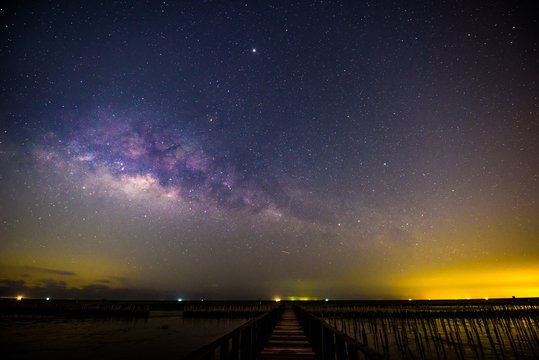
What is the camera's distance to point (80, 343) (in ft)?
83.0

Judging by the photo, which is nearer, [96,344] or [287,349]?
[287,349]

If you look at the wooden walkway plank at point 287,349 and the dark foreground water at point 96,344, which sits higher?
the wooden walkway plank at point 287,349

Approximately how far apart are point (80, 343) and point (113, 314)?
35880 millimetres

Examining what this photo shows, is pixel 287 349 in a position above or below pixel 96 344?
above

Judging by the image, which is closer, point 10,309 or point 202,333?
point 202,333

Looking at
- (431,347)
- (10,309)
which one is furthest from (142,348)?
(10,309)

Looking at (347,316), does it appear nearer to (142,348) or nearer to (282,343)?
(142,348)

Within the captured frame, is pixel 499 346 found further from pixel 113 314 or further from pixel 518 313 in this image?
pixel 113 314

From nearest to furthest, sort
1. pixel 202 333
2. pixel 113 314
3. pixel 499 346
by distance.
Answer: pixel 499 346 < pixel 202 333 < pixel 113 314

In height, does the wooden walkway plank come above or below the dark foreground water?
above

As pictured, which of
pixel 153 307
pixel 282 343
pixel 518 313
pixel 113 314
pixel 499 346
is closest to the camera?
pixel 282 343

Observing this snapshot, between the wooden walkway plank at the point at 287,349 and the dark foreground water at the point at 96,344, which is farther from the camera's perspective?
the dark foreground water at the point at 96,344

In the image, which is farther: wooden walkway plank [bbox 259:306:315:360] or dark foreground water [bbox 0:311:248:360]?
dark foreground water [bbox 0:311:248:360]

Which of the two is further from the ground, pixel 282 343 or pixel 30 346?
pixel 282 343
